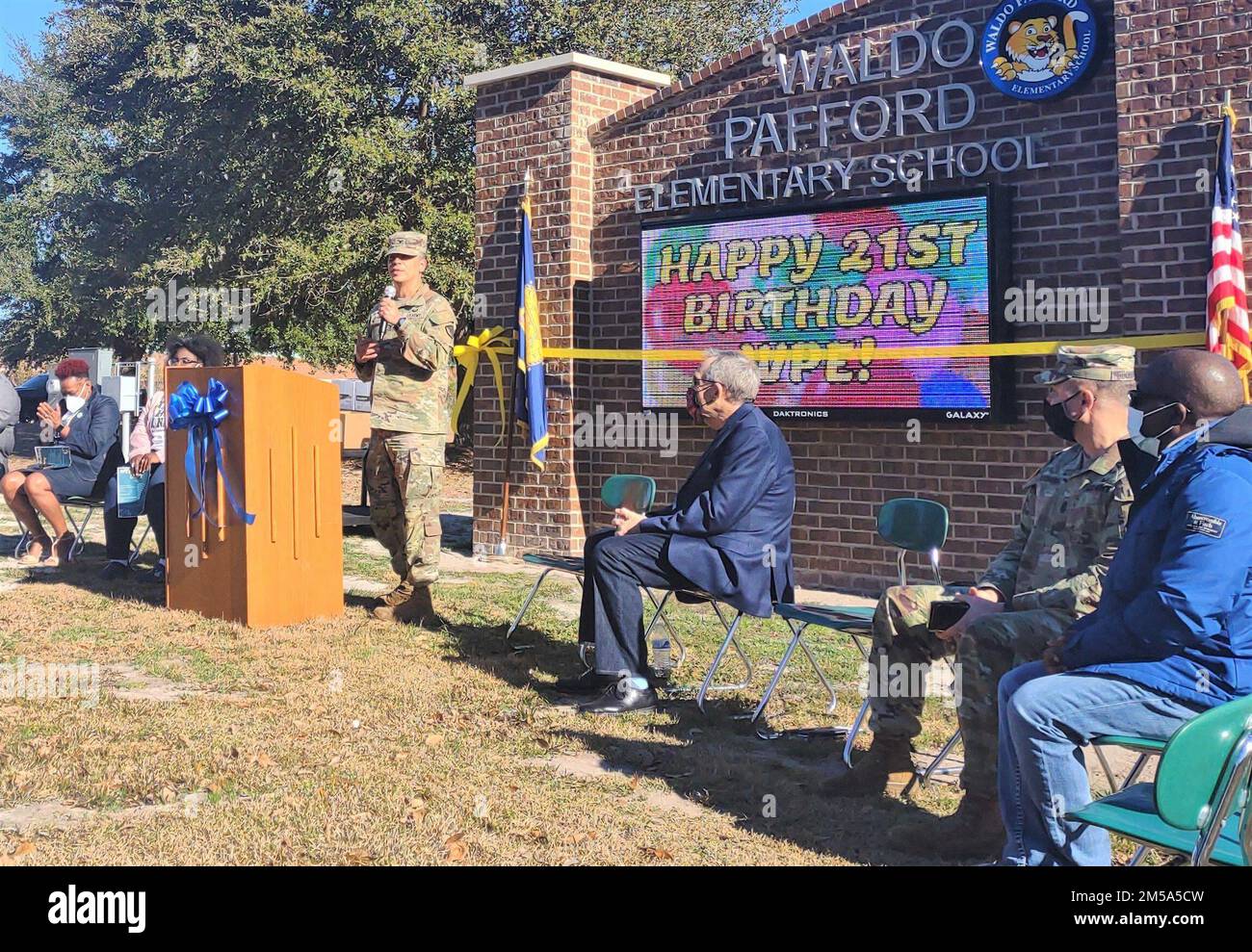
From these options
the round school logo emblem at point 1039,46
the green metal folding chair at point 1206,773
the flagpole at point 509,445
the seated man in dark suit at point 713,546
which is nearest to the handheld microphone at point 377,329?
the seated man in dark suit at point 713,546

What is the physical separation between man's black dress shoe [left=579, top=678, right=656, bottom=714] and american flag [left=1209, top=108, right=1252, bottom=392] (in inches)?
155

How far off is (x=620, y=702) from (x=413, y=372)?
2.89 meters

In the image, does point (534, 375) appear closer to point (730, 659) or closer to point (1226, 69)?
point (730, 659)

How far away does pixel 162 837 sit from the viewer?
443 cm

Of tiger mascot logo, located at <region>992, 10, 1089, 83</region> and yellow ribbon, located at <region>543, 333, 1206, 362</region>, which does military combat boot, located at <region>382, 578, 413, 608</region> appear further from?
tiger mascot logo, located at <region>992, 10, 1089, 83</region>

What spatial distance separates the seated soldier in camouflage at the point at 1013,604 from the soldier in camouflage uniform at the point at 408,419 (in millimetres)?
3763

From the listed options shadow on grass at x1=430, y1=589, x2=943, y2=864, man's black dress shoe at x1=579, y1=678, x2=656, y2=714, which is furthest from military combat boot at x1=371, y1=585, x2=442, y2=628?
man's black dress shoe at x1=579, y1=678, x2=656, y2=714

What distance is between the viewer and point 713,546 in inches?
249

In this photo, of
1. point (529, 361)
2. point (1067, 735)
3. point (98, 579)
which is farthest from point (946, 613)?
point (98, 579)

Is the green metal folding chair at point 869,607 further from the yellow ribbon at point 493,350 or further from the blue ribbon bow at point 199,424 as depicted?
the yellow ribbon at point 493,350

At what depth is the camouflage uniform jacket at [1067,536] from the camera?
4.66 metres

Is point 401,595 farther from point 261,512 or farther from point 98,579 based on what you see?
point 98,579

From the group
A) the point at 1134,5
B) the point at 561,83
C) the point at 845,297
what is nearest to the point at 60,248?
the point at 561,83

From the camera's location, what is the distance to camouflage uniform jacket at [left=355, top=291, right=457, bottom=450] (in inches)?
321
